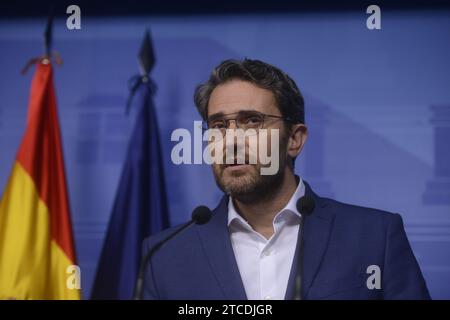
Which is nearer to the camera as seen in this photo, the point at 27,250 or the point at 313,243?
the point at 313,243

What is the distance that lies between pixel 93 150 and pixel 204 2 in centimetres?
79

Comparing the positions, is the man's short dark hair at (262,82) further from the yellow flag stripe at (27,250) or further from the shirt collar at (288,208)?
the yellow flag stripe at (27,250)

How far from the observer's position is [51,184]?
8.96 ft

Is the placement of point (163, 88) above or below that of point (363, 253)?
above

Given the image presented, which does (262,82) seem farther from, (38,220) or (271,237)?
(38,220)

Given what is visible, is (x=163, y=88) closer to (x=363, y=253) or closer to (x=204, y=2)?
(x=204, y=2)

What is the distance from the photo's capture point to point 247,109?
2.47m

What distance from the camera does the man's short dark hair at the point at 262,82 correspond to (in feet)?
8.29

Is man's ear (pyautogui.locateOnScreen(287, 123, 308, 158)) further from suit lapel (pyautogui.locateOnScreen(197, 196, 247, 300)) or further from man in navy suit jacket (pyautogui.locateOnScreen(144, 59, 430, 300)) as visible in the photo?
suit lapel (pyautogui.locateOnScreen(197, 196, 247, 300))

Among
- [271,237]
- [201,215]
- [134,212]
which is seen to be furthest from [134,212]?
[271,237]

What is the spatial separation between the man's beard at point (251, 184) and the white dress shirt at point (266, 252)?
0.08m

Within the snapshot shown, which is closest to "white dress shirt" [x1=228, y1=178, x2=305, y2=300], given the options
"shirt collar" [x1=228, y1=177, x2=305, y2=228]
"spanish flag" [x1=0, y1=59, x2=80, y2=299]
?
"shirt collar" [x1=228, y1=177, x2=305, y2=228]

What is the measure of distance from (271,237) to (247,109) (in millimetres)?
487
